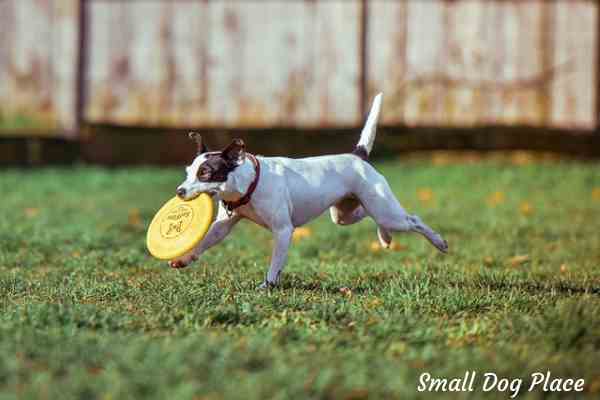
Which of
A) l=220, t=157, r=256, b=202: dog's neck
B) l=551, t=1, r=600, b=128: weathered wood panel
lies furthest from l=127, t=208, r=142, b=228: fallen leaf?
l=551, t=1, r=600, b=128: weathered wood panel

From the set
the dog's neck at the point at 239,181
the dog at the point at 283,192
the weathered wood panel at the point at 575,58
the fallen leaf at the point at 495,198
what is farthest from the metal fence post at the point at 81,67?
the dog's neck at the point at 239,181

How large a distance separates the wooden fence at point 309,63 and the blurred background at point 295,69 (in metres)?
0.01

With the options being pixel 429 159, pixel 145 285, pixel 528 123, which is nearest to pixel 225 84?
pixel 429 159

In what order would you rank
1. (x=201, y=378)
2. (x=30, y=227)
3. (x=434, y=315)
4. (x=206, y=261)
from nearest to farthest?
(x=201, y=378), (x=434, y=315), (x=206, y=261), (x=30, y=227)

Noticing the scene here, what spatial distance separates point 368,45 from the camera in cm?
1060

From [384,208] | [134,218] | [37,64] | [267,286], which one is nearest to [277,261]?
[267,286]

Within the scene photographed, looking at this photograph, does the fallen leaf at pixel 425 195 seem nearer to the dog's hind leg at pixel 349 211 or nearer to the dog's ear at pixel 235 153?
the dog's hind leg at pixel 349 211

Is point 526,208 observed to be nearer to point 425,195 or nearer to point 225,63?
point 425,195

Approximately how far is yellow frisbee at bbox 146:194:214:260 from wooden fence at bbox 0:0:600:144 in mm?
5947

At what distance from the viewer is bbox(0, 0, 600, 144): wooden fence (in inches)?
412

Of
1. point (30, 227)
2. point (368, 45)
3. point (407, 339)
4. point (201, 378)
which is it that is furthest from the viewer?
point (368, 45)

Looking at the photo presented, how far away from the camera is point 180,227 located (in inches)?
176

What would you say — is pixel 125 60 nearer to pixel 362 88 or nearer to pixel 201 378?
pixel 362 88

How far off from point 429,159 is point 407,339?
26.1 ft
